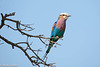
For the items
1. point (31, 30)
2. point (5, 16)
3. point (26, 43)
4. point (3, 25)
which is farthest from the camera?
point (26, 43)

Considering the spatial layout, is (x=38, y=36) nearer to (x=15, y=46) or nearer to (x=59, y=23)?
(x=15, y=46)

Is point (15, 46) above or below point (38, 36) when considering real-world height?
below

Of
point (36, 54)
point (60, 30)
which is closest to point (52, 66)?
point (36, 54)

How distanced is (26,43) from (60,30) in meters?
1.50

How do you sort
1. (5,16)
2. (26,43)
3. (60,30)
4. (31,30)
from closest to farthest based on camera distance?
(5,16), (31,30), (26,43), (60,30)

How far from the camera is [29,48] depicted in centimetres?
194

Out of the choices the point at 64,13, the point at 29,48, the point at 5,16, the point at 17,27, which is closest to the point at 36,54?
the point at 29,48

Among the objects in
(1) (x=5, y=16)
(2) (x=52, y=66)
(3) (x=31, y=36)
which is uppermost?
(1) (x=5, y=16)

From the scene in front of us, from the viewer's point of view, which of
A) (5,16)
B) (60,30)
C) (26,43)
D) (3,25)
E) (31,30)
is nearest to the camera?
(5,16)

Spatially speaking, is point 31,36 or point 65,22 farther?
point 65,22

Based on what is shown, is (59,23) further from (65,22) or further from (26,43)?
(26,43)

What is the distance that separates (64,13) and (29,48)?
171 cm

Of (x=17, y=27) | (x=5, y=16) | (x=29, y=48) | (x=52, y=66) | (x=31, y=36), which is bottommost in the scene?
(x=52, y=66)

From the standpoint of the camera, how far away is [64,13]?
3.42m
